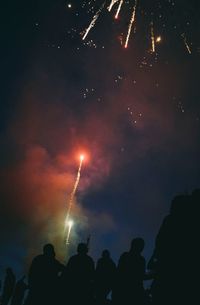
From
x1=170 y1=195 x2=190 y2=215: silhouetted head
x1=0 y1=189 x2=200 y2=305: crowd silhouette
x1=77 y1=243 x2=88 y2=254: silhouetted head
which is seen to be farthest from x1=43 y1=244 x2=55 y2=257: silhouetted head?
x1=170 y1=195 x2=190 y2=215: silhouetted head

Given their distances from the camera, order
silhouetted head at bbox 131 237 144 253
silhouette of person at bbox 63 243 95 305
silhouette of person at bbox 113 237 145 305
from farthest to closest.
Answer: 1. silhouette of person at bbox 63 243 95 305
2. silhouetted head at bbox 131 237 144 253
3. silhouette of person at bbox 113 237 145 305

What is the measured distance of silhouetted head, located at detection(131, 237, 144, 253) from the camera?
664 cm

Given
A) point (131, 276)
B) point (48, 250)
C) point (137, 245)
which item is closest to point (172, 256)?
point (137, 245)

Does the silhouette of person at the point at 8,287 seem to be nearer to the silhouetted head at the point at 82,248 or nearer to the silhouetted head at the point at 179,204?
the silhouetted head at the point at 82,248

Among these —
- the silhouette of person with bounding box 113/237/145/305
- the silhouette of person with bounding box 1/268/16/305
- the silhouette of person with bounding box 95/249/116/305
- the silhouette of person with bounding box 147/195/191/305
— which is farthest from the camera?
the silhouette of person with bounding box 1/268/16/305

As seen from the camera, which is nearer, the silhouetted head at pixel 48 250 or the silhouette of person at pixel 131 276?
the silhouette of person at pixel 131 276

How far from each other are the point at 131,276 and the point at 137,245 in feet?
1.86

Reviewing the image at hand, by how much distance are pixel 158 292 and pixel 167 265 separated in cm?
43

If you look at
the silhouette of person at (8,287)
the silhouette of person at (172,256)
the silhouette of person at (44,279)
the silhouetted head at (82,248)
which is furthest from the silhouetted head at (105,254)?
the silhouette of person at (8,287)

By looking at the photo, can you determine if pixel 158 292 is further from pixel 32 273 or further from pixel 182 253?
pixel 32 273

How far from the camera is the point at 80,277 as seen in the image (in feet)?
24.1

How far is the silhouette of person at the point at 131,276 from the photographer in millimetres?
6375

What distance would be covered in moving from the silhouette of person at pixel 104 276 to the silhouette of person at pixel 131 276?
520mm

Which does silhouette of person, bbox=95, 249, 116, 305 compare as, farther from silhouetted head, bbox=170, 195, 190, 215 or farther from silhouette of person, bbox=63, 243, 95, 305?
silhouetted head, bbox=170, 195, 190, 215
